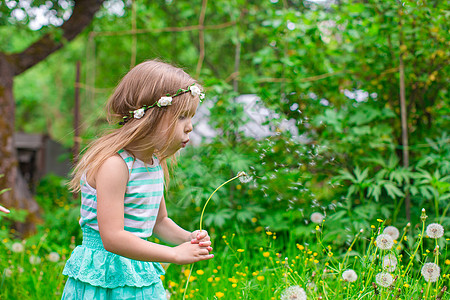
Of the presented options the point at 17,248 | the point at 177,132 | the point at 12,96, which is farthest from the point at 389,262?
the point at 12,96

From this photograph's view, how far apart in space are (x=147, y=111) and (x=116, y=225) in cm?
37

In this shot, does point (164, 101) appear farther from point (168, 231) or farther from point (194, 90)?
point (168, 231)

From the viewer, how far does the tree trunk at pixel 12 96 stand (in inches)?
151

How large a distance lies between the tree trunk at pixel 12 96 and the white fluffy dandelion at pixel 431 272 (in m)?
3.25

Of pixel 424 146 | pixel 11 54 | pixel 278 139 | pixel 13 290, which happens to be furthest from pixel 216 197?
pixel 11 54

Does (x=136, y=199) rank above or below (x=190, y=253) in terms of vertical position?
above

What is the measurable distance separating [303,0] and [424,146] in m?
3.33

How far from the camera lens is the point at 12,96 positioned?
3.96 metres

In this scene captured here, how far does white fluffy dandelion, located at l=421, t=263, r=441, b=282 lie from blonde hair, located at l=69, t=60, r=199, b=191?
3.43ft

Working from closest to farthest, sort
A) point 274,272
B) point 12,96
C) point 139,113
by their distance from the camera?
point 139,113, point 274,272, point 12,96

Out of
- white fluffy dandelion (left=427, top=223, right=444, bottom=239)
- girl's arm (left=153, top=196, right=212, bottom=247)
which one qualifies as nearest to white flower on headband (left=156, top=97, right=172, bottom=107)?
girl's arm (left=153, top=196, right=212, bottom=247)

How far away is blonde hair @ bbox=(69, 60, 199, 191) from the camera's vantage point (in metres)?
1.37

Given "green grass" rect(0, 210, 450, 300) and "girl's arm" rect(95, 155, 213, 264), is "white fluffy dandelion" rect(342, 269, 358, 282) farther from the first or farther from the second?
"girl's arm" rect(95, 155, 213, 264)

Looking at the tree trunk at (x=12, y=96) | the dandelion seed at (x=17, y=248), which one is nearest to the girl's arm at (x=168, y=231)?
the dandelion seed at (x=17, y=248)
